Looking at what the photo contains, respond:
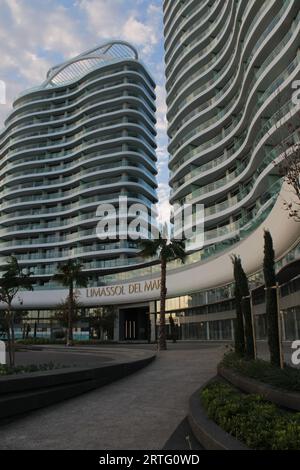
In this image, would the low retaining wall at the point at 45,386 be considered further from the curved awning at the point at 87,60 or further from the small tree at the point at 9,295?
the curved awning at the point at 87,60

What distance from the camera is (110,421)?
28.0 ft

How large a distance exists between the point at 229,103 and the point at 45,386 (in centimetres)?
5104

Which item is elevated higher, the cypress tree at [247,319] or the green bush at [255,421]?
the cypress tree at [247,319]

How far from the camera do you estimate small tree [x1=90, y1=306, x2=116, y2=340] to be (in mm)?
58719

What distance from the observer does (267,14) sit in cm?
3966

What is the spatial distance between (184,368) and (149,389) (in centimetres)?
533

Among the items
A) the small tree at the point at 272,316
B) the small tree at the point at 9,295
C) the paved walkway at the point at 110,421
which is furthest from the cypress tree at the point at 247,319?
the small tree at the point at 9,295

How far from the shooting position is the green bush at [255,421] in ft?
17.4

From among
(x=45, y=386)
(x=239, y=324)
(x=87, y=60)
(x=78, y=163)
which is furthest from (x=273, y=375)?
(x=87, y=60)

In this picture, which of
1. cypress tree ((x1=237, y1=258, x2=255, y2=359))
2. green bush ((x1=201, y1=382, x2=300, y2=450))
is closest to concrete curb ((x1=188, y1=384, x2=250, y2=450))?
green bush ((x1=201, y1=382, x2=300, y2=450))

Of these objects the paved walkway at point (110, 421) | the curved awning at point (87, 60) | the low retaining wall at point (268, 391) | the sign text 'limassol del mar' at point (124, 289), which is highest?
the curved awning at point (87, 60)

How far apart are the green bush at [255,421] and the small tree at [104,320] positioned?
5214cm

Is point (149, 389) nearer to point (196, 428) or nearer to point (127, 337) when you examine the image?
point (196, 428)

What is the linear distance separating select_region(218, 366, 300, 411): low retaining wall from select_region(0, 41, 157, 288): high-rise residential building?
62707 mm
